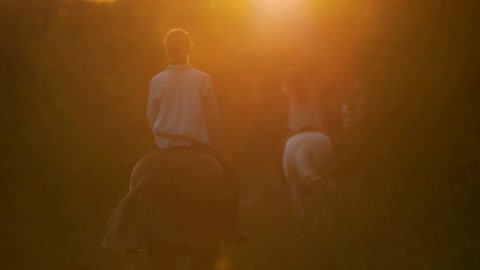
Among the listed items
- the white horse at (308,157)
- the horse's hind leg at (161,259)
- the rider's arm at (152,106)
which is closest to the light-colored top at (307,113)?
the white horse at (308,157)

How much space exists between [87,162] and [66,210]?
0.90 meters

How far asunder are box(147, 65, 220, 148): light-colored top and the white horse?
5.13m

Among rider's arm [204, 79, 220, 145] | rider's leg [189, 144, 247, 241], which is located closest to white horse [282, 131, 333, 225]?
rider's leg [189, 144, 247, 241]

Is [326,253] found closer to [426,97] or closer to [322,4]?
[426,97]

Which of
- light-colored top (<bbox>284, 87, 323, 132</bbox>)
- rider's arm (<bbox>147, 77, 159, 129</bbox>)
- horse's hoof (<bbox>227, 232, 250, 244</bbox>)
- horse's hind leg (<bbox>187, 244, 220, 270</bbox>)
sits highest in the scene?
rider's arm (<bbox>147, 77, 159, 129</bbox>)

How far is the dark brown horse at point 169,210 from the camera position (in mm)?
8031

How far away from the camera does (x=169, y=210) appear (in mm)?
8047

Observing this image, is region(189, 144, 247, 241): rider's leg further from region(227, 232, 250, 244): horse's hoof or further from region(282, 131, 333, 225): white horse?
region(282, 131, 333, 225): white horse

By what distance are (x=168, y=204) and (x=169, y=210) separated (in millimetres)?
44

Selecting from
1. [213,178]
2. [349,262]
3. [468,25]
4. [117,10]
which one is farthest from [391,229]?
[117,10]

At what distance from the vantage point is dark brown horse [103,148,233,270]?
803cm

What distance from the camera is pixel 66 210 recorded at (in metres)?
14.7

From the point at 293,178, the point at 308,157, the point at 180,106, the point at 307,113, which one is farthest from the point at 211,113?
the point at 293,178

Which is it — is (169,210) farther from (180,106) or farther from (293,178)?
(293,178)
